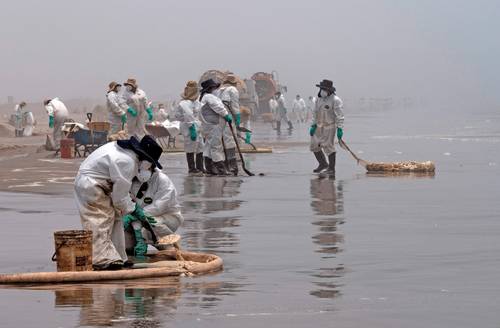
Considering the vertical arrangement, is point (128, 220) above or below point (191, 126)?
below

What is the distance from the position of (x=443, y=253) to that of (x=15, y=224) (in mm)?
5871

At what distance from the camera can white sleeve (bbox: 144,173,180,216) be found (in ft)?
42.3

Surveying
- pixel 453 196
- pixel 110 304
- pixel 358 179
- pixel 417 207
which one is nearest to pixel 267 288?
pixel 110 304

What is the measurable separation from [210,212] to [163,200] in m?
5.86

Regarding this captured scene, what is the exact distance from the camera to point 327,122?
27.5 m

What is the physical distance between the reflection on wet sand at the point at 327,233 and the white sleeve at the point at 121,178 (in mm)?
1802

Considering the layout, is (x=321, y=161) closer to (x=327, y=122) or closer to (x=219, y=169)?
(x=327, y=122)

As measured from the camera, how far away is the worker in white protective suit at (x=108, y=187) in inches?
469

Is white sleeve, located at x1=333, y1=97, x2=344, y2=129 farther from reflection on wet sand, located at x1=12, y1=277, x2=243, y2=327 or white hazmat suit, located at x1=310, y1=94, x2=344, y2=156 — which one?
reflection on wet sand, located at x1=12, y1=277, x2=243, y2=327

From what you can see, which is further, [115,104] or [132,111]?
[132,111]

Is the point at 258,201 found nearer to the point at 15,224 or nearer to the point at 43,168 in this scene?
the point at 15,224

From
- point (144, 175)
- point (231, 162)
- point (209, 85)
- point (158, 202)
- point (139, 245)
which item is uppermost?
point (209, 85)

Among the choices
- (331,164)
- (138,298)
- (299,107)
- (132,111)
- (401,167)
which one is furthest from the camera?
(299,107)

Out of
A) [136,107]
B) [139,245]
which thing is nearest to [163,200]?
[139,245]
